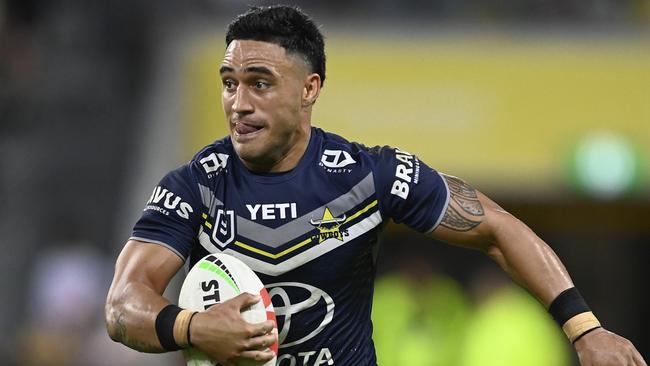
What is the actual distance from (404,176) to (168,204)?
0.99 meters

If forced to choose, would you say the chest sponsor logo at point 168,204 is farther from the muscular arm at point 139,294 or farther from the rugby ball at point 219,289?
the rugby ball at point 219,289

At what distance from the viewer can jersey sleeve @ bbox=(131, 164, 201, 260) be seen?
525cm

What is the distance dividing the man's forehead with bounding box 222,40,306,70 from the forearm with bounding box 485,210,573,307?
43.5 inches

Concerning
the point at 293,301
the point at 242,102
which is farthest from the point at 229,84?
the point at 293,301

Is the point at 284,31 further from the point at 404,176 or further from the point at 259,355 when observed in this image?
the point at 259,355

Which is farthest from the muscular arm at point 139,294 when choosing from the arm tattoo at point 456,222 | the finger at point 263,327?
the arm tattoo at point 456,222

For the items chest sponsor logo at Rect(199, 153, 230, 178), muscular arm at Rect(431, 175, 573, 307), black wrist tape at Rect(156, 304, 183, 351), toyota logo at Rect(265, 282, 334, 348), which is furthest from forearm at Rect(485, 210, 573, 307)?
black wrist tape at Rect(156, 304, 183, 351)

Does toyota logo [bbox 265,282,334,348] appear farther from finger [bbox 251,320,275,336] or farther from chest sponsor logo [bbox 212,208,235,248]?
finger [bbox 251,320,275,336]

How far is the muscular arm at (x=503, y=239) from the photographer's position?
5.27m

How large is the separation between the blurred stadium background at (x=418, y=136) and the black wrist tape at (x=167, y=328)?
6316 mm

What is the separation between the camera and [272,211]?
5.41 m

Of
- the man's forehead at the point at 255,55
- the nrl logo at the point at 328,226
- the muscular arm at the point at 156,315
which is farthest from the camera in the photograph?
the nrl logo at the point at 328,226

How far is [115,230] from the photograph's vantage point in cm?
1316

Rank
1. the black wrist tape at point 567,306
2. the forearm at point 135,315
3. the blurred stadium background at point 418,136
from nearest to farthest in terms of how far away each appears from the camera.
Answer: the forearm at point 135,315 → the black wrist tape at point 567,306 → the blurred stadium background at point 418,136
